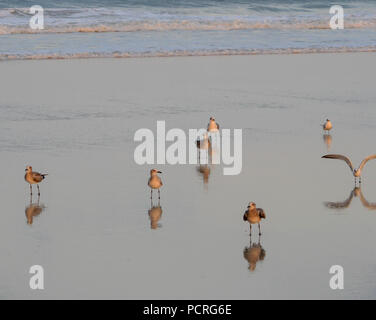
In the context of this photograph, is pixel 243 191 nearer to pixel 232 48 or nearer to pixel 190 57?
pixel 190 57

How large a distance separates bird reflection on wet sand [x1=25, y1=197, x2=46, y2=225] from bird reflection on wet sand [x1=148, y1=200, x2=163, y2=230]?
140 centimetres

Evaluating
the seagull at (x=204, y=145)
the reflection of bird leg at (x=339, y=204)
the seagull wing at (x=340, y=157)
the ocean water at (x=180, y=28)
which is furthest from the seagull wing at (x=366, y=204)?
the ocean water at (x=180, y=28)

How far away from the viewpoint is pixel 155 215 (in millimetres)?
12695

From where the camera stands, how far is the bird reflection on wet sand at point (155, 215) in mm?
12281

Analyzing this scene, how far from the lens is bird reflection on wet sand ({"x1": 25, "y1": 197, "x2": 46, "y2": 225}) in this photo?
41.3ft

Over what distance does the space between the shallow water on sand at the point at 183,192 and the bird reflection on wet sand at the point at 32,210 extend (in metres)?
0.10

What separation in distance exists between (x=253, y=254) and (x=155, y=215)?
6.17ft

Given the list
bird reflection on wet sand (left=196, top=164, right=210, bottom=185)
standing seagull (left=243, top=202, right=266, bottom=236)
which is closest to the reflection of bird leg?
standing seagull (left=243, top=202, right=266, bottom=236)

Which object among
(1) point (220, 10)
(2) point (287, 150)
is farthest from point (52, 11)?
(2) point (287, 150)

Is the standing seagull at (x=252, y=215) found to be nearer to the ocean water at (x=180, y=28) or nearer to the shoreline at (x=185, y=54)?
the shoreline at (x=185, y=54)

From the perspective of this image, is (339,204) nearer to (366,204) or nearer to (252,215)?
(366,204)

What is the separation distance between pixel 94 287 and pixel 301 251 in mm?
2457

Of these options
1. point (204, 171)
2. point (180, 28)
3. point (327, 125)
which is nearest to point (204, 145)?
point (204, 171)

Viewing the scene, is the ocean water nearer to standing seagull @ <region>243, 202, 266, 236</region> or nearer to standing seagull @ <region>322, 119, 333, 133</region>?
standing seagull @ <region>322, 119, 333, 133</region>
